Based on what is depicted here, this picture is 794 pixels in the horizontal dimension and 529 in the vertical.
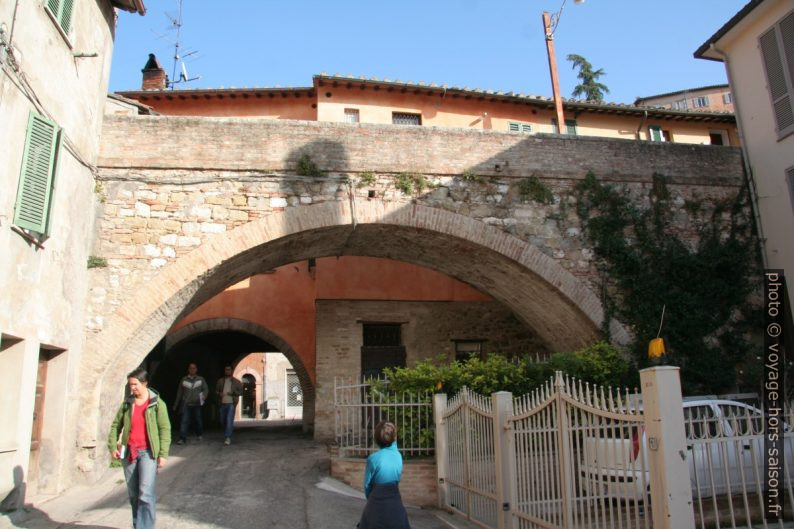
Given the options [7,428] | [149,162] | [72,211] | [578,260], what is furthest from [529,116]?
[7,428]

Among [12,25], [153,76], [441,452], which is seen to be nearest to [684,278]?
[441,452]

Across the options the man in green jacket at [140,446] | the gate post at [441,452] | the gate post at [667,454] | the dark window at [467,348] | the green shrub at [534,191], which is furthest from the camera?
the dark window at [467,348]

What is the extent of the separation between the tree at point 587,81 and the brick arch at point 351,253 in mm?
19365

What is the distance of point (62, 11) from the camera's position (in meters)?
7.27

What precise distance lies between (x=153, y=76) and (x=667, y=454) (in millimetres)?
17158

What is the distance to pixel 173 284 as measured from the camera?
8.51m

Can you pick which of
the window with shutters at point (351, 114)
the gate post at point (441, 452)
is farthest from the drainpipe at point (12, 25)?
the window with shutters at point (351, 114)

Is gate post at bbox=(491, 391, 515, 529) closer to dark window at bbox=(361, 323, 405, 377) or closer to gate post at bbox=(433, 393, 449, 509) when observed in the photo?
gate post at bbox=(433, 393, 449, 509)

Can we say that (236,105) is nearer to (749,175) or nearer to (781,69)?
(749,175)

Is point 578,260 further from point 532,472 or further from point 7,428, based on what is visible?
point 7,428

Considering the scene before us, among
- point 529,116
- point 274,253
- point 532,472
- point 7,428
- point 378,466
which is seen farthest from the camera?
point 529,116

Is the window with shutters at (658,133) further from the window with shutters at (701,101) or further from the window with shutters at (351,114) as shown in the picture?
the window with shutters at (701,101)

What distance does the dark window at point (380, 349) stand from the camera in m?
12.9

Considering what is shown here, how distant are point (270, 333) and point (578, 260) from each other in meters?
7.15
